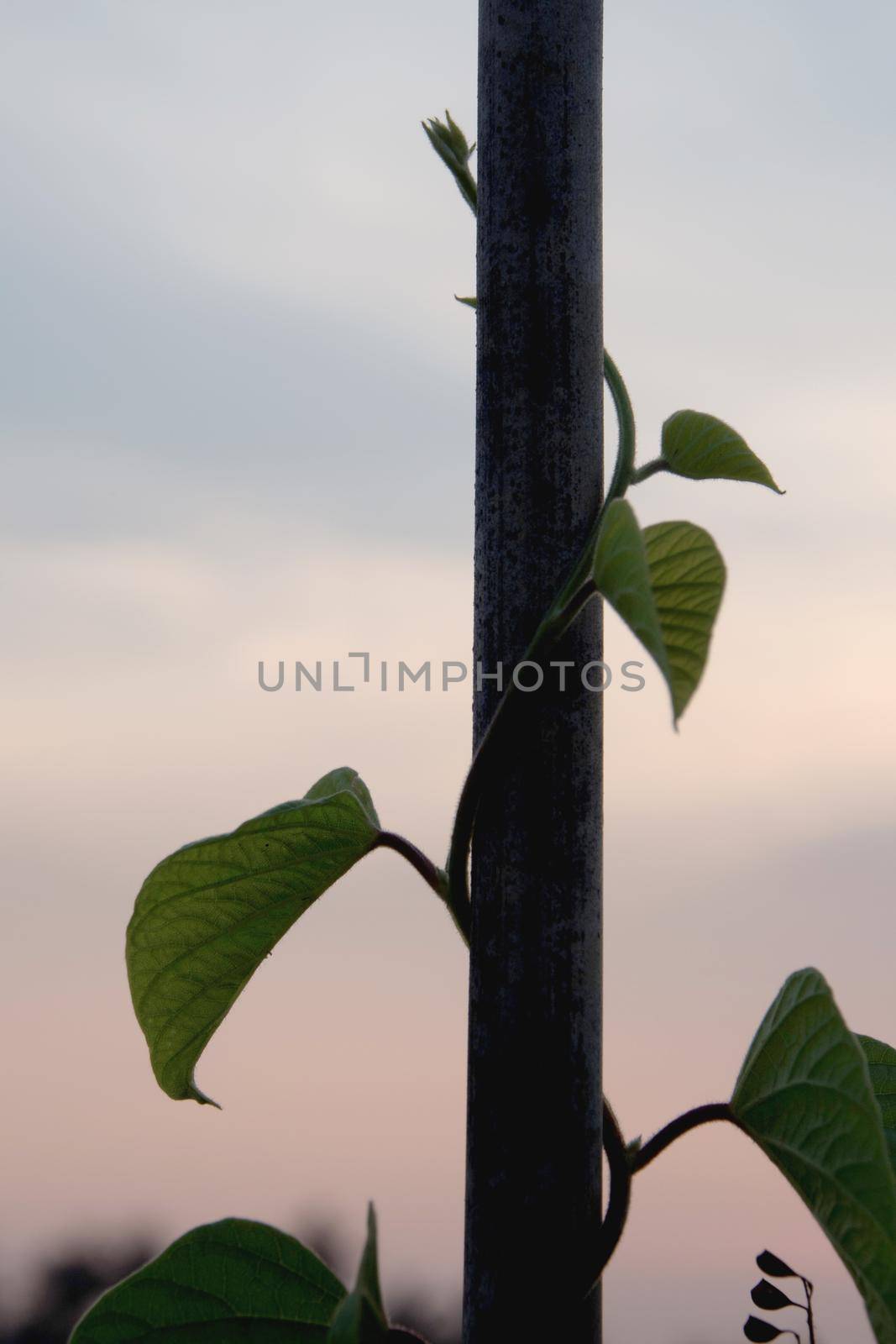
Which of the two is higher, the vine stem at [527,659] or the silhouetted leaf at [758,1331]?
the vine stem at [527,659]

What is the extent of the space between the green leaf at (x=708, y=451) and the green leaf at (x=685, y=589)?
0.09 m

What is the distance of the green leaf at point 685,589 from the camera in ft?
1.98

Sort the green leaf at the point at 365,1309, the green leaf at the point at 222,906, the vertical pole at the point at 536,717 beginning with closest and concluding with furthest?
1. the green leaf at the point at 365,1309
2. the vertical pole at the point at 536,717
3. the green leaf at the point at 222,906

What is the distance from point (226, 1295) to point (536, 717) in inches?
13.7

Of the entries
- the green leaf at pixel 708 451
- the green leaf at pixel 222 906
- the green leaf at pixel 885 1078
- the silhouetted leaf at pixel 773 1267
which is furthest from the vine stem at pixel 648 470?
the silhouetted leaf at pixel 773 1267

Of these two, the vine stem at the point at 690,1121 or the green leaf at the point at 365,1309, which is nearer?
the green leaf at the point at 365,1309

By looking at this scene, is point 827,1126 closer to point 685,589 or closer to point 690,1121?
point 690,1121

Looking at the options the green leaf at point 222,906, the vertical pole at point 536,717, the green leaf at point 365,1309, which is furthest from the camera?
the green leaf at point 222,906

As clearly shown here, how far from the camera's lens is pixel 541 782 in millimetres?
648

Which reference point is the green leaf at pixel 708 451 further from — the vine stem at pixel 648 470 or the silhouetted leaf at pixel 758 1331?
the silhouetted leaf at pixel 758 1331

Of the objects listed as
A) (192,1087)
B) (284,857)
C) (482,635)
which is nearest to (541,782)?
(482,635)

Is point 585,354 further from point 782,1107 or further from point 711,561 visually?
point 782,1107

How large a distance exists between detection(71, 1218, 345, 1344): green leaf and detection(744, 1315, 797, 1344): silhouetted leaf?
27 cm

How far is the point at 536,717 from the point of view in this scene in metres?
0.65
